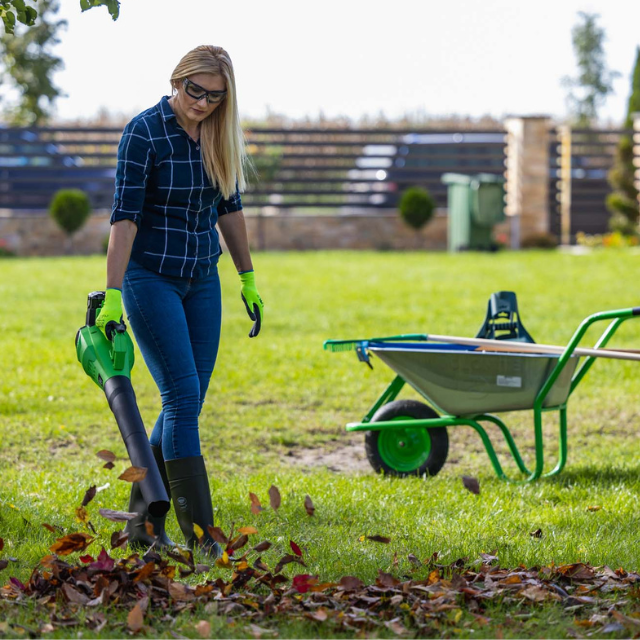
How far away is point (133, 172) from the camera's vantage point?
10.9 ft

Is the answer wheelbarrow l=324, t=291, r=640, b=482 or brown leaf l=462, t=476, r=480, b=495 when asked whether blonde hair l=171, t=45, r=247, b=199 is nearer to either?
wheelbarrow l=324, t=291, r=640, b=482

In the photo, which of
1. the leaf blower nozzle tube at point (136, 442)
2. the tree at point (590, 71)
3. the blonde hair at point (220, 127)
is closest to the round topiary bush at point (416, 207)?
the blonde hair at point (220, 127)

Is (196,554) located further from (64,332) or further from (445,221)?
(445,221)

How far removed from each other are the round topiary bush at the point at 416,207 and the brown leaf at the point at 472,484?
14.9m

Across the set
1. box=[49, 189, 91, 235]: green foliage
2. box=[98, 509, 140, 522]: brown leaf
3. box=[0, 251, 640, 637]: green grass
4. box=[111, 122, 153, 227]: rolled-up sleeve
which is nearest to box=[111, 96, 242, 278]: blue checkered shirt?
box=[111, 122, 153, 227]: rolled-up sleeve

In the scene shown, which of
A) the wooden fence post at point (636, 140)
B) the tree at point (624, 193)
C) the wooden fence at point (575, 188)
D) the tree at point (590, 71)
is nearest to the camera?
the tree at point (624, 193)

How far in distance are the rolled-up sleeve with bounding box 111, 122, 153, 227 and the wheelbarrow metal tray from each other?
1.59m

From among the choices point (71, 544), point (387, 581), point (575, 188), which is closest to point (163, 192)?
point (71, 544)

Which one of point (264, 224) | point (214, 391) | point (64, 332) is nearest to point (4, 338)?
point (64, 332)

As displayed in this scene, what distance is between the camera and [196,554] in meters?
3.36

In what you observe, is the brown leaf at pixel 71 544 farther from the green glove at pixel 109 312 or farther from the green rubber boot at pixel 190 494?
the green glove at pixel 109 312

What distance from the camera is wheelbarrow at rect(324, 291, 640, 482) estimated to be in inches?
181

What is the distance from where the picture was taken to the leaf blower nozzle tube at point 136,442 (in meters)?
3.13

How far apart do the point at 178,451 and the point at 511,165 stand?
18333 mm
